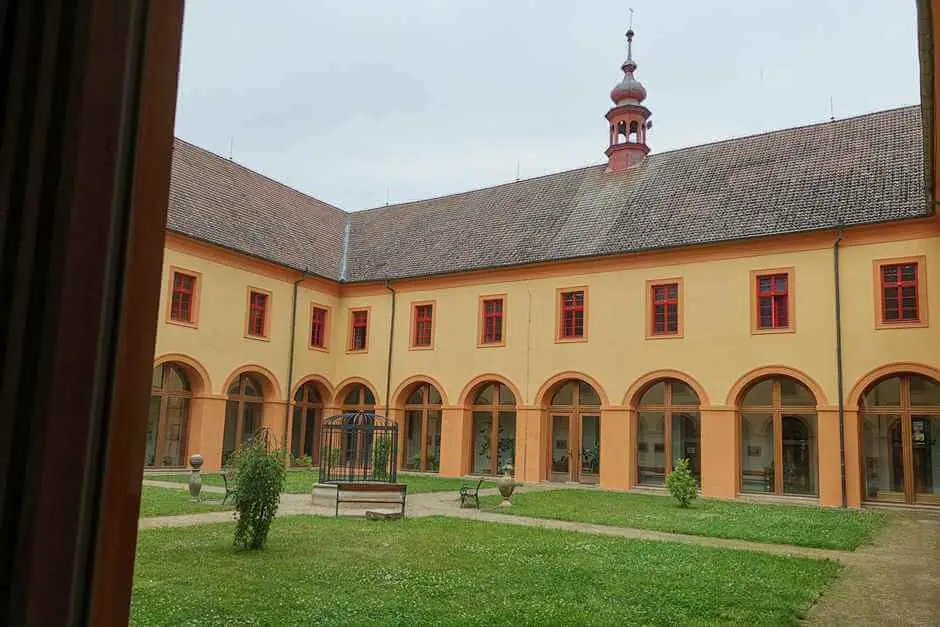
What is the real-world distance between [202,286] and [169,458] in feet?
15.3

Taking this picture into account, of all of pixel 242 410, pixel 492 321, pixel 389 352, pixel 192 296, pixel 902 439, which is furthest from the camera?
pixel 389 352

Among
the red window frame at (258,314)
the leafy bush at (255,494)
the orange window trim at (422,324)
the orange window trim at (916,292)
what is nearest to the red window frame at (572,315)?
the orange window trim at (422,324)

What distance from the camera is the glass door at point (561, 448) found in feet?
68.4

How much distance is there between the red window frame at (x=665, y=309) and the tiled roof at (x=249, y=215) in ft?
34.8

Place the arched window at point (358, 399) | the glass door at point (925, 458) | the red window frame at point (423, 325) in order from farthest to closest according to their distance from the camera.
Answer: the arched window at point (358, 399)
the red window frame at point (423, 325)
the glass door at point (925, 458)

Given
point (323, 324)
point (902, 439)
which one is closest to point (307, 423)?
point (323, 324)

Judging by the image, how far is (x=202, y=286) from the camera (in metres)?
20.6

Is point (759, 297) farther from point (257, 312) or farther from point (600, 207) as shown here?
point (257, 312)

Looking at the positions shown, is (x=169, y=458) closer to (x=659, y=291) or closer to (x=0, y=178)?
(x=659, y=291)

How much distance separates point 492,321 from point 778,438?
Answer: 8338 mm

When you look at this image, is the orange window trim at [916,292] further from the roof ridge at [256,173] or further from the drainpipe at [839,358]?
the roof ridge at [256,173]

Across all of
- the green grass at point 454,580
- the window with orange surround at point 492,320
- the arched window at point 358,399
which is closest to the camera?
the green grass at point 454,580

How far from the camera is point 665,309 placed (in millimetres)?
19672

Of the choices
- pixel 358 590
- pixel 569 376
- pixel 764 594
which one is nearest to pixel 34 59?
pixel 358 590
